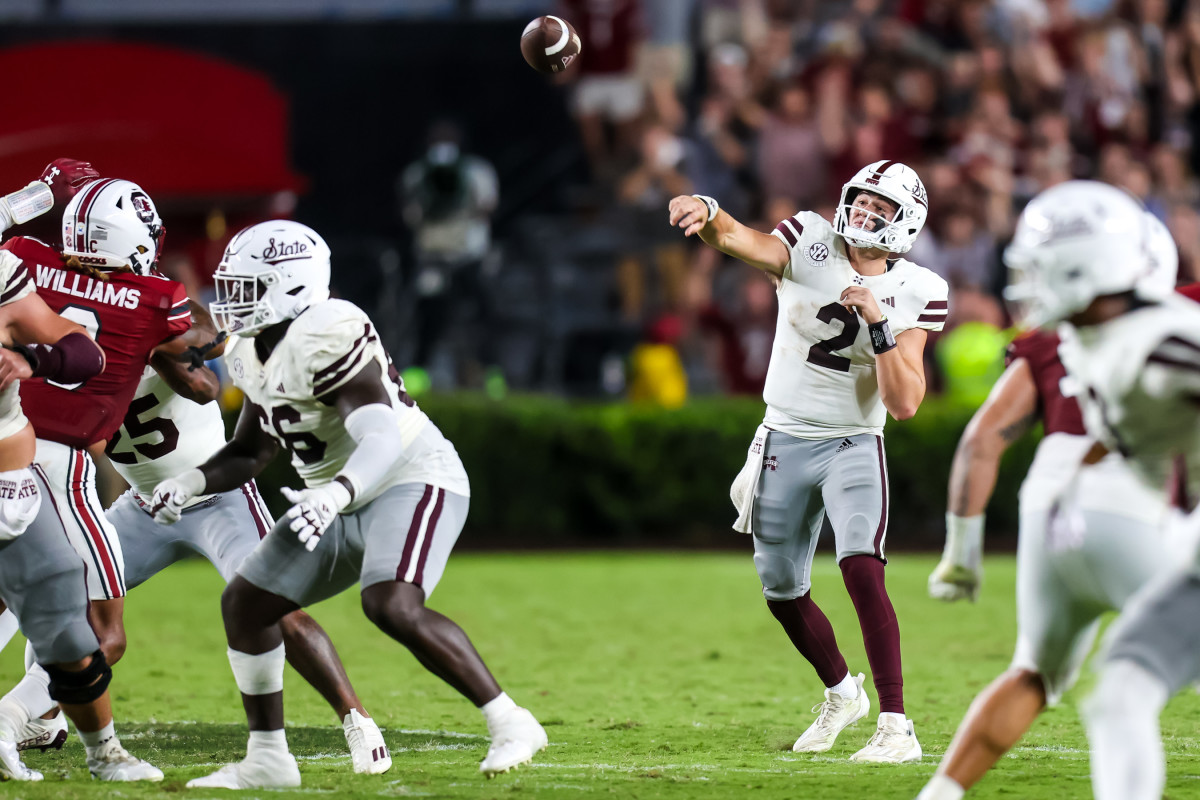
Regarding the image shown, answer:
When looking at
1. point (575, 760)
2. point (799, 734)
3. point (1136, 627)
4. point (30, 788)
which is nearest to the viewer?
point (1136, 627)

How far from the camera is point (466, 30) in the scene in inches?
613

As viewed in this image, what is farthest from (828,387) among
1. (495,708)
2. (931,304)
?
(495,708)

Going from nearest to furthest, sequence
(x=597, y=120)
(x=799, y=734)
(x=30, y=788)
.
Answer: (x=30, y=788) → (x=799, y=734) → (x=597, y=120)

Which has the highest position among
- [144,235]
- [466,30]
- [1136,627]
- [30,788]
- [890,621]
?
[466,30]

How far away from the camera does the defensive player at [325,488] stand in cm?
462

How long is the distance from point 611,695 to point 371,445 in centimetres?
268

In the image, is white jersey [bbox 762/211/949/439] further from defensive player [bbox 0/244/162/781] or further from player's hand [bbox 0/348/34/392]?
player's hand [bbox 0/348/34/392]

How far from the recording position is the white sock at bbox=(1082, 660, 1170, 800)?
11.3 feet

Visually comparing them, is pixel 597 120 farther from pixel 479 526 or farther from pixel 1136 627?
pixel 1136 627

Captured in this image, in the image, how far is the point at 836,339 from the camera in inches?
227

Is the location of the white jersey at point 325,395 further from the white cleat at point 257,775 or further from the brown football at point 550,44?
the brown football at point 550,44

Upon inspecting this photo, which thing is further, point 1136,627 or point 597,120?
point 597,120

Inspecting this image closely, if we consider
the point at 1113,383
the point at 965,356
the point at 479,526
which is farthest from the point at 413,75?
the point at 1113,383

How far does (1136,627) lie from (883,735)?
1.92 m
